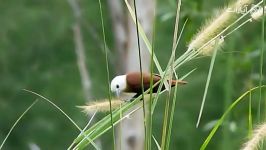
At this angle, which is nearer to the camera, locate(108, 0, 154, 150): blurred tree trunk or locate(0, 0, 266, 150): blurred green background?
locate(108, 0, 154, 150): blurred tree trunk

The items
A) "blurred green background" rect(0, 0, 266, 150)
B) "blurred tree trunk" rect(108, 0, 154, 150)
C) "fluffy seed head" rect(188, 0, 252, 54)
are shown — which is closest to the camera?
"fluffy seed head" rect(188, 0, 252, 54)

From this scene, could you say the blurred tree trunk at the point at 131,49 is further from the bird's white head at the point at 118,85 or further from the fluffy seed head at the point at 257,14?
the fluffy seed head at the point at 257,14

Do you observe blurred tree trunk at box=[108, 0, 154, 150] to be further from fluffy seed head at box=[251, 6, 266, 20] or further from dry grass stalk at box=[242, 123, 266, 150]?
dry grass stalk at box=[242, 123, 266, 150]

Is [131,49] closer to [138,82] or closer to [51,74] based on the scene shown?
[138,82]

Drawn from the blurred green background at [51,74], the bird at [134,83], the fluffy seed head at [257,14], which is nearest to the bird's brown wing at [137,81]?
the bird at [134,83]

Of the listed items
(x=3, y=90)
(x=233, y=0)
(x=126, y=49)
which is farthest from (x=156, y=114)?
(x=233, y=0)

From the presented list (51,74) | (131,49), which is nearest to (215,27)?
(131,49)

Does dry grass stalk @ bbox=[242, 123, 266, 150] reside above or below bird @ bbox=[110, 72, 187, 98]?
below

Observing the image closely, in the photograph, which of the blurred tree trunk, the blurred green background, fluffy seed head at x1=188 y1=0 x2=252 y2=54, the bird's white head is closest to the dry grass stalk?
fluffy seed head at x1=188 y1=0 x2=252 y2=54

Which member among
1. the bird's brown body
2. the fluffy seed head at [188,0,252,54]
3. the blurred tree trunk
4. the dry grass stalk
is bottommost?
the dry grass stalk
